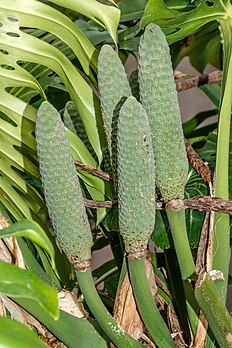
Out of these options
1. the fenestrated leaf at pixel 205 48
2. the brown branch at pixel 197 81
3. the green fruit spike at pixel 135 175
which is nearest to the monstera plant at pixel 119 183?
the green fruit spike at pixel 135 175

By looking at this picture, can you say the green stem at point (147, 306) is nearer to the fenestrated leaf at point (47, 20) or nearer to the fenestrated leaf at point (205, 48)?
the fenestrated leaf at point (47, 20)

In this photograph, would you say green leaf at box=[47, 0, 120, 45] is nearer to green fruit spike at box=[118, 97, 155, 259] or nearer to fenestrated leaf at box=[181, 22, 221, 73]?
green fruit spike at box=[118, 97, 155, 259]

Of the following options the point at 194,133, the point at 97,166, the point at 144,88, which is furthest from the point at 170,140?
the point at 194,133

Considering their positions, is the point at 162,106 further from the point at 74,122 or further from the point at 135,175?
the point at 74,122

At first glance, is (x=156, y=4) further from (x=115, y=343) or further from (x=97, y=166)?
(x=115, y=343)

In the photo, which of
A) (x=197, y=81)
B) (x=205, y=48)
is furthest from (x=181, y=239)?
(x=205, y=48)

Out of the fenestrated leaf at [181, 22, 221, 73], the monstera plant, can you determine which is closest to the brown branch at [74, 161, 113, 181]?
the monstera plant
